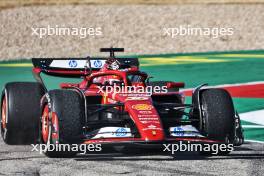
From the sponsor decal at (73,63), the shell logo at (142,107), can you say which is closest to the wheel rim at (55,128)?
the shell logo at (142,107)

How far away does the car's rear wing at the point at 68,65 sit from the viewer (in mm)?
12820

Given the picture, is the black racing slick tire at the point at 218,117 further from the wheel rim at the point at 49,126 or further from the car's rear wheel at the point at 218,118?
the wheel rim at the point at 49,126

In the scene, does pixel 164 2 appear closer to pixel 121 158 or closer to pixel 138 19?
pixel 138 19

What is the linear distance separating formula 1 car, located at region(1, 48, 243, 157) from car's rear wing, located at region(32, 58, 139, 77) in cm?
92

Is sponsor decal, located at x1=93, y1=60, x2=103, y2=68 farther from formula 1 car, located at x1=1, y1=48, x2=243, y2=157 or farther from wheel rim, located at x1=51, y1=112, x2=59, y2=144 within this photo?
wheel rim, located at x1=51, y1=112, x2=59, y2=144

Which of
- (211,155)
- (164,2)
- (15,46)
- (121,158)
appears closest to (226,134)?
(211,155)

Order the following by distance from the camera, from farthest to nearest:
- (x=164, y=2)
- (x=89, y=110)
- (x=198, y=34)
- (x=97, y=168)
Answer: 1. (x=164, y=2)
2. (x=198, y=34)
3. (x=89, y=110)
4. (x=97, y=168)

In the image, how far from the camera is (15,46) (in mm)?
26672

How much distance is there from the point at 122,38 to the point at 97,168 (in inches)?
746

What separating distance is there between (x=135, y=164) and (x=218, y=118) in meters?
1.25

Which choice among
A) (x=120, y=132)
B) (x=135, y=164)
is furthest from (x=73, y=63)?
(x=135, y=164)

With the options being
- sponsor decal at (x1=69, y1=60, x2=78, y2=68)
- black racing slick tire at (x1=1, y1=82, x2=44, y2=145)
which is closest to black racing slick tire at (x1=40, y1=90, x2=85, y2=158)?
black racing slick tire at (x1=1, y1=82, x2=44, y2=145)

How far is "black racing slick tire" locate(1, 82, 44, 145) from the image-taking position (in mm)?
11281

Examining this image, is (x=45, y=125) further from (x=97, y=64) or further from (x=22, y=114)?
(x=97, y=64)
